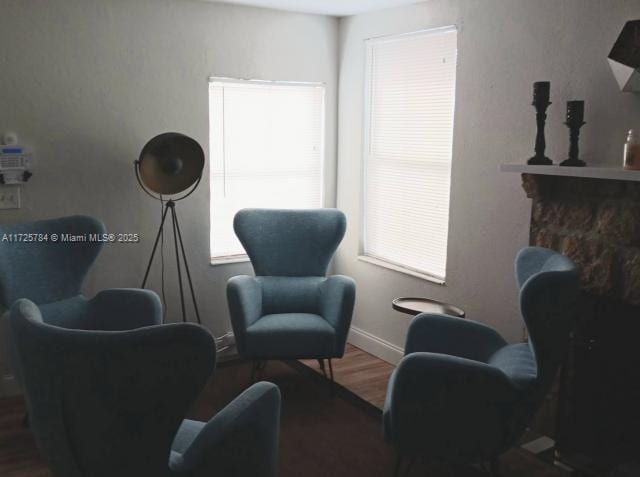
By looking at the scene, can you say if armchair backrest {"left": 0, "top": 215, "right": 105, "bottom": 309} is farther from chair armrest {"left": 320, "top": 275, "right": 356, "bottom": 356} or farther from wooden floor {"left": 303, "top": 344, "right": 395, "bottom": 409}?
wooden floor {"left": 303, "top": 344, "right": 395, "bottom": 409}

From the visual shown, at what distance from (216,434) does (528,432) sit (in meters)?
1.93

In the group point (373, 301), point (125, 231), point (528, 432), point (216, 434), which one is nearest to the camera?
point (216, 434)

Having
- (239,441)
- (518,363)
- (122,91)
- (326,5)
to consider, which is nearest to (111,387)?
(239,441)

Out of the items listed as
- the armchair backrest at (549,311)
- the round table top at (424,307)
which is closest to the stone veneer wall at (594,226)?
the armchair backrest at (549,311)

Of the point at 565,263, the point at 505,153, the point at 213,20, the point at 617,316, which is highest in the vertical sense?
the point at 213,20

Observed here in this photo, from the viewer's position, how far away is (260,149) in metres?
4.44

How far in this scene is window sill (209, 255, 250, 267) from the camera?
4.31 m

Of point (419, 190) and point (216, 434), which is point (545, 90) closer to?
point (419, 190)

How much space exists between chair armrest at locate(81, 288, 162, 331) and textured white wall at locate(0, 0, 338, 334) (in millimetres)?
575

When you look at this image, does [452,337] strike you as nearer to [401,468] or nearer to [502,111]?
[401,468]

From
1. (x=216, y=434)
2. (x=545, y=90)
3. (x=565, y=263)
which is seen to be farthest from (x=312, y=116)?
(x=216, y=434)

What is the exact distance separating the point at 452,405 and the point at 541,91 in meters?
1.47

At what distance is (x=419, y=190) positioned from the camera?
412cm

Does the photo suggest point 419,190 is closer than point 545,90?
No
